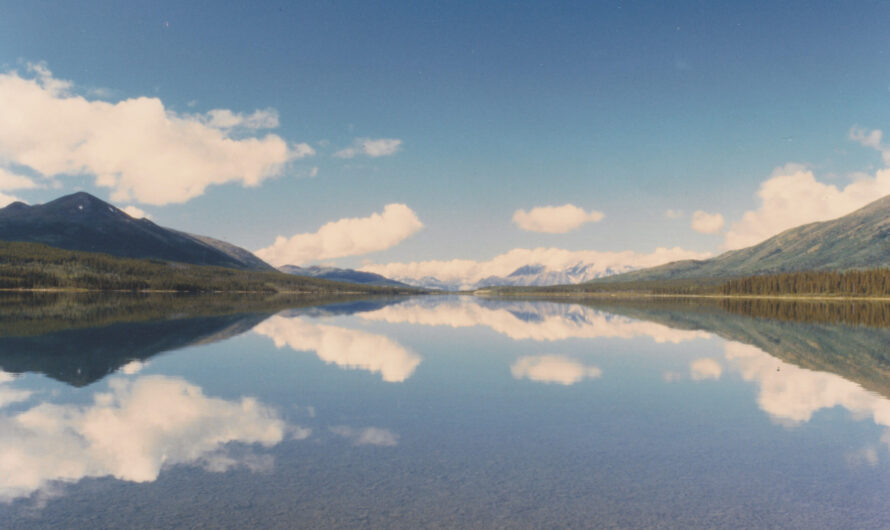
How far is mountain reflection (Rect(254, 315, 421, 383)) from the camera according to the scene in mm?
34062

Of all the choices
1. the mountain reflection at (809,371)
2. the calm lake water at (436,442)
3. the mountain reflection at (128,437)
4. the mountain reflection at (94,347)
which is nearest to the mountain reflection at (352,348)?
the calm lake water at (436,442)

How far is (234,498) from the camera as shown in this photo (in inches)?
480

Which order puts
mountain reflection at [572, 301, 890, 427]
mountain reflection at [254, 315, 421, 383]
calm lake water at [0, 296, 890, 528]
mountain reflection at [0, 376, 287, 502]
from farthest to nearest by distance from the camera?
mountain reflection at [254, 315, 421, 383] < mountain reflection at [572, 301, 890, 427] < mountain reflection at [0, 376, 287, 502] < calm lake water at [0, 296, 890, 528]

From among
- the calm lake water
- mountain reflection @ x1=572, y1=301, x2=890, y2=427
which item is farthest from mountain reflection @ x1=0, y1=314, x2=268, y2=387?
mountain reflection @ x1=572, y1=301, x2=890, y2=427

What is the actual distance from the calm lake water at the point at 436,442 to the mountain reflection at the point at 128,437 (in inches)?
3.7

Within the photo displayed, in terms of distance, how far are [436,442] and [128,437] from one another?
11.3 meters

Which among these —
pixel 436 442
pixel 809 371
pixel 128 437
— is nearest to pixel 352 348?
pixel 128 437

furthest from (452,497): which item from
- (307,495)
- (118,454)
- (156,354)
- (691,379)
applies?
(156,354)

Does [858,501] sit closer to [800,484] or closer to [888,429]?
[800,484]

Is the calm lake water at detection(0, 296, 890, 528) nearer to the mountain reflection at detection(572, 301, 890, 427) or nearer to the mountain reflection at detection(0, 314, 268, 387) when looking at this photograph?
the mountain reflection at detection(572, 301, 890, 427)

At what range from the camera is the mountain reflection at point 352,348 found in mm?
34062

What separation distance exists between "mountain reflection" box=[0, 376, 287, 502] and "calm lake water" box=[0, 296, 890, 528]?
95 mm

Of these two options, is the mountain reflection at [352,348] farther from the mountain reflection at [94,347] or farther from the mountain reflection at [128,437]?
the mountain reflection at [128,437]

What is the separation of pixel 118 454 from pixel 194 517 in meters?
6.55
